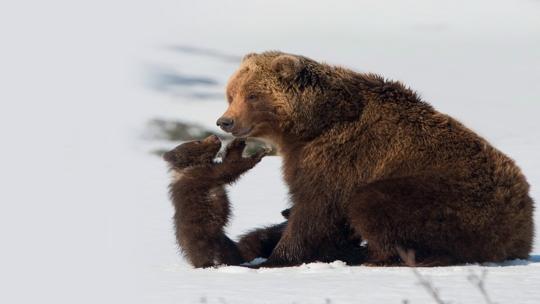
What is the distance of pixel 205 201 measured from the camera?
332 inches

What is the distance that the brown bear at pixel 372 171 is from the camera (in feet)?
24.1

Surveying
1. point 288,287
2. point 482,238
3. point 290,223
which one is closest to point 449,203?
point 482,238

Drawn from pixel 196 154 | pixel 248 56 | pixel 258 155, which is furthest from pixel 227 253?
pixel 248 56

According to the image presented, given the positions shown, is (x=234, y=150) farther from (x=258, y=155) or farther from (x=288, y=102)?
(x=288, y=102)

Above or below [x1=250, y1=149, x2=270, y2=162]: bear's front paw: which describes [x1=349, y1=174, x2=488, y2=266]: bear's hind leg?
below

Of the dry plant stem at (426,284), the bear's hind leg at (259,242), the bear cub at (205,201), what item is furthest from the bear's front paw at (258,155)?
the dry plant stem at (426,284)

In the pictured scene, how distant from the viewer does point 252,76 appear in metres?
8.27

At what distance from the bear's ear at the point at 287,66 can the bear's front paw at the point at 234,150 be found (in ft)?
3.90

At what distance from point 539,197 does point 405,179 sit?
31.8 feet

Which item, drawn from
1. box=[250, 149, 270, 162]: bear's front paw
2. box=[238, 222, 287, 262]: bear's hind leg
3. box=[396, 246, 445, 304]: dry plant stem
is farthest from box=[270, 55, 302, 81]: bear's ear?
box=[396, 246, 445, 304]: dry plant stem

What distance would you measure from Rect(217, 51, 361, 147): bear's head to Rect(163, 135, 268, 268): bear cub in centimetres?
68

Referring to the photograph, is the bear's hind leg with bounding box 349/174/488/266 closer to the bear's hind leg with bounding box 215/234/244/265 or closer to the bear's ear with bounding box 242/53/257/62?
the bear's hind leg with bounding box 215/234/244/265

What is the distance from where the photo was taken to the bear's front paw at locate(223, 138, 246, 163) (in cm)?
893

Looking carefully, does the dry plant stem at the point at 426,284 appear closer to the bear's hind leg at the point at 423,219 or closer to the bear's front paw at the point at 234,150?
the bear's hind leg at the point at 423,219
